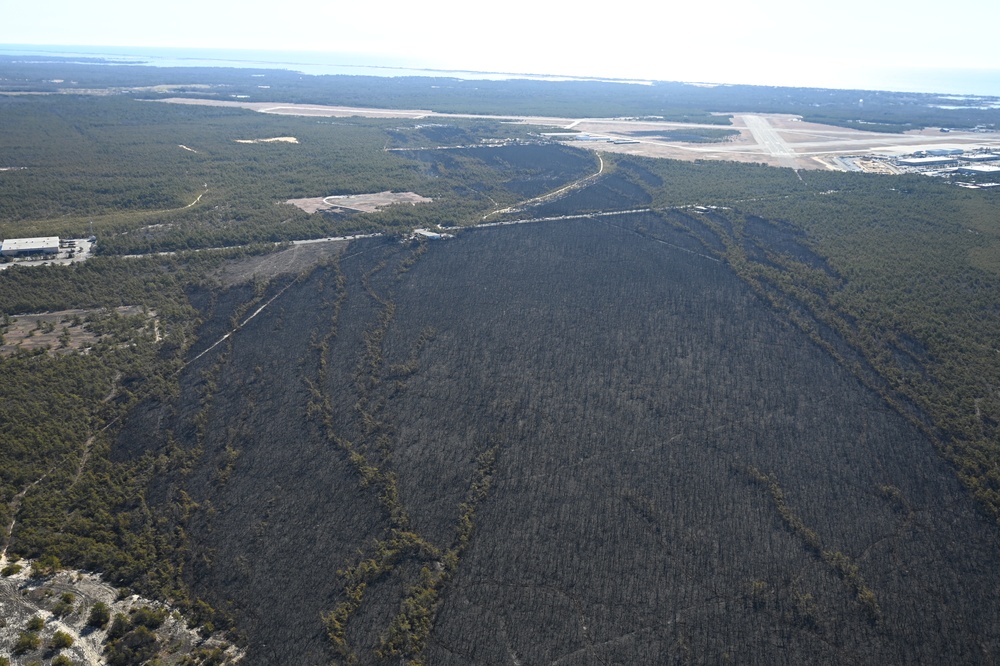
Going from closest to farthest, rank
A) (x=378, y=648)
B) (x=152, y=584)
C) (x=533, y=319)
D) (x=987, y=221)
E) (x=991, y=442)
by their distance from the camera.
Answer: (x=378, y=648) < (x=152, y=584) < (x=991, y=442) < (x=533, y=319) < (x=987, y=221)

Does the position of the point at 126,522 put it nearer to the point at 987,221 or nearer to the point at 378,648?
the point at 378,648

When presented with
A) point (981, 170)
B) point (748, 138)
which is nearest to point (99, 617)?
point (981, 170)

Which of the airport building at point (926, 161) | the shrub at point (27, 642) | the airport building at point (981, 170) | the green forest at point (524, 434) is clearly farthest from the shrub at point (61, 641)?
the airport building at point (926, 161)

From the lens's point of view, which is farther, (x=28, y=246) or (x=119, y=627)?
(x=28, y=246)

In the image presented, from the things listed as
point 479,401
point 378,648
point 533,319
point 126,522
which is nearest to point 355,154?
point 533,319

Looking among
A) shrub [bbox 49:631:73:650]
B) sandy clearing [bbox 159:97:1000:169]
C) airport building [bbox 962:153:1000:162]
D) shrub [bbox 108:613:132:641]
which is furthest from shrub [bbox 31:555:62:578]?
airport building [bbox 962:153:1000:162]

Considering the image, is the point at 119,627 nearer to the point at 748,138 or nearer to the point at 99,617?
the point at 99,617

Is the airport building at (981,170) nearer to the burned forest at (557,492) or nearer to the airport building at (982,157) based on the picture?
the airport building at (982,157)
